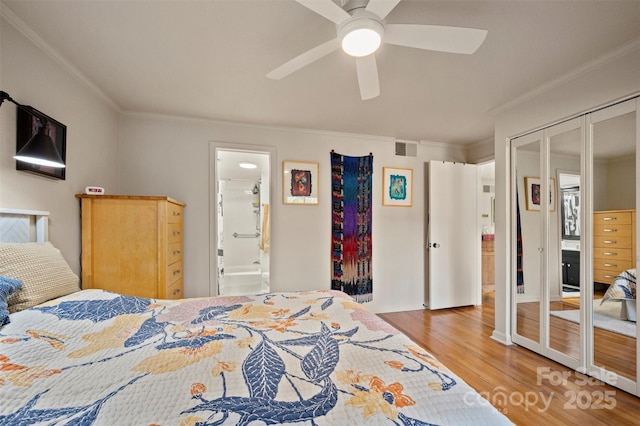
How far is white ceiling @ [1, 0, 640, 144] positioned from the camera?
154 centimetres

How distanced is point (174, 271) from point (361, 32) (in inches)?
98.7

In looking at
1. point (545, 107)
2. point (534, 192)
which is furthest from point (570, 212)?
point (545, 107)

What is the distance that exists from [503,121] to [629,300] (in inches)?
74.3

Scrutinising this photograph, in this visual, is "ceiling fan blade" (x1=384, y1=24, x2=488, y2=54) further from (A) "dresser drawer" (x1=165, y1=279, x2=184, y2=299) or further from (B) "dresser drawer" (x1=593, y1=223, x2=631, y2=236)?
(A) "dresser drawer" (x1=165, y1=279, x2=184, y2=299)

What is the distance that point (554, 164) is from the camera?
2.47 m

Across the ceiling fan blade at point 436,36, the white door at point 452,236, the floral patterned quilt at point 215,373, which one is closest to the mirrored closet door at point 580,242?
the white door at point 452,236

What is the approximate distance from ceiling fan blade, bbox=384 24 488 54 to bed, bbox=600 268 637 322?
2.03m

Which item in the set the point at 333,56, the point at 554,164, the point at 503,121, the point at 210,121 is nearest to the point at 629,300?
the point at 554,164

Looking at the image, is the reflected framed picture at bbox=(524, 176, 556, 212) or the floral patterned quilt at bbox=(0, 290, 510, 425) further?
the reflected framed picture at bbox=(524, 176, 556, 212)

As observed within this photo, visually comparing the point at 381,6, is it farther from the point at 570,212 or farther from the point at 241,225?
the point at 241,225

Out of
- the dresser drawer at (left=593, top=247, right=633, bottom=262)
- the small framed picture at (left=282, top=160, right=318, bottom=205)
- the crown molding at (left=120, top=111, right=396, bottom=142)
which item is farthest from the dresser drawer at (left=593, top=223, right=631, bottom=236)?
the small framed picture at (left=282, top=160, right=318, bottom=205)

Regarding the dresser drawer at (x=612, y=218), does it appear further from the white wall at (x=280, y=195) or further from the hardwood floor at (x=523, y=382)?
the white wall at (x=280, y=195)

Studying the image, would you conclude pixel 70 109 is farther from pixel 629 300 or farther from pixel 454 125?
pixel 629 300

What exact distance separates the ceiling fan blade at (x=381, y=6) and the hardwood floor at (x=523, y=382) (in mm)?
2526
